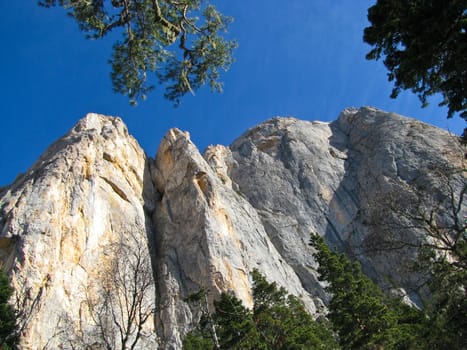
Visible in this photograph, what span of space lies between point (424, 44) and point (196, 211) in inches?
1412

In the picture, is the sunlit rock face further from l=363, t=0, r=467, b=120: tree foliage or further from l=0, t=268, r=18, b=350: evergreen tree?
l=363, t=0, r=467, b=120: tree foliage

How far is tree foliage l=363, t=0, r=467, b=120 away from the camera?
8180mm

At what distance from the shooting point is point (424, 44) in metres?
8.68

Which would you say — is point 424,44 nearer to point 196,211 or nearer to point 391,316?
point 391,316

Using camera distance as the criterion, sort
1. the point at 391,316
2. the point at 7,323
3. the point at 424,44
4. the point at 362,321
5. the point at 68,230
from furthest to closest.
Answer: the point at 68,230 → the point at 391,316 → the point at 362,321 → the point at 7,323 → the point at 424,44

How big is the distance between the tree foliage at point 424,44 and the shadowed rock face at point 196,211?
3.99 metres

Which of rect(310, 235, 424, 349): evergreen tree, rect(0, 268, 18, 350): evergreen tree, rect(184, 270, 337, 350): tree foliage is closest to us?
rect(0, 268, 18, 350): evergreen tree

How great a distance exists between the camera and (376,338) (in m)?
21.0

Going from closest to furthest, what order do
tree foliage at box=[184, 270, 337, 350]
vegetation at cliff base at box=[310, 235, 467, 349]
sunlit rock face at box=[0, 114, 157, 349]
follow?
vegetation at cliff base at box=[310, 235, 467, 349] → tree foliage at box=[184, 270, 337, 350] → sunlit rock face at box=[0, 114, 157, 349]

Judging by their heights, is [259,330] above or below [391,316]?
above

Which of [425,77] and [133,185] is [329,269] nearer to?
[425,77]

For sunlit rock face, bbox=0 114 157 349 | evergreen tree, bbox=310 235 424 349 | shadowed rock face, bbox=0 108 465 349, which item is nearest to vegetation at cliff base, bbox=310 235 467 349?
evergreen tree, bbox=310 235 424 349

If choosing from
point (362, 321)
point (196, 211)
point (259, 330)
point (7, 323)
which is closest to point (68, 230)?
point (7, 323)

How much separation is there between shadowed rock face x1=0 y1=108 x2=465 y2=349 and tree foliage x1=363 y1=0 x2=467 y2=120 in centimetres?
399
